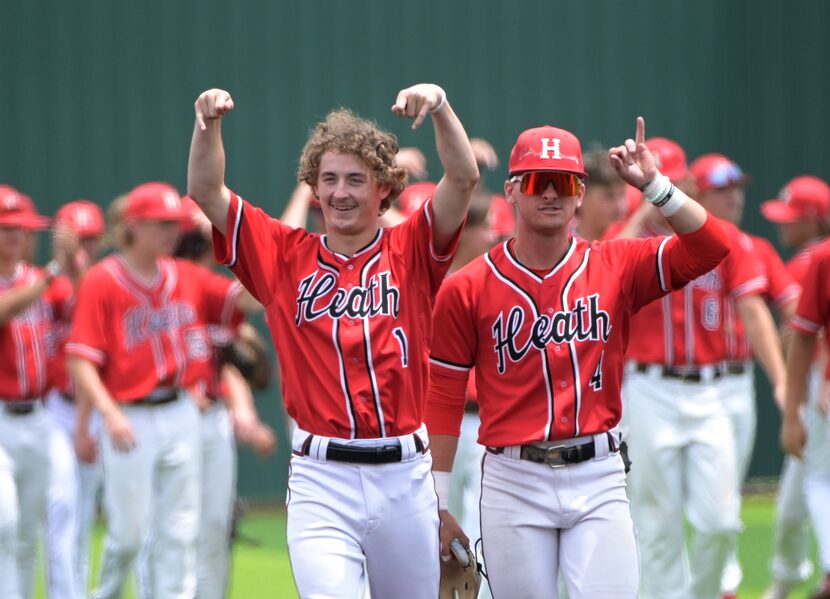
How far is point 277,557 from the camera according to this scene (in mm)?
11195

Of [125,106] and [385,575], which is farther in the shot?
[125,106]

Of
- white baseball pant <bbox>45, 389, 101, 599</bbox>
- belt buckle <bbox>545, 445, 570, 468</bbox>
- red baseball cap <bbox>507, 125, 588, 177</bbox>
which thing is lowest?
white baseball pant <bbox>45, 389, 101, 599</bbox>

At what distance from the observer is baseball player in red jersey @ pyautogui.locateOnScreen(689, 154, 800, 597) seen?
8.30 m

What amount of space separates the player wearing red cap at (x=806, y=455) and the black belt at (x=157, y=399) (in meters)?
3.39

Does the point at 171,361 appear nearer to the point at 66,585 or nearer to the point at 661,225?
the point at 66,585

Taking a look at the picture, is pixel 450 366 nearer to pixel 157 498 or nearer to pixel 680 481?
pixel 680 481

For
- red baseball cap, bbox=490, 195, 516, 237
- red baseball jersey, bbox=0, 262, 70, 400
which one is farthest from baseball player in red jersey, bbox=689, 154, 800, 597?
red baseball jersey, bbox=0, 262, 70, 400

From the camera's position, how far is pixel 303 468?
5062 mm

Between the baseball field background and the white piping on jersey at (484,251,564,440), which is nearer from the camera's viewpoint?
the white piping on jersey at (484,251,564,440)

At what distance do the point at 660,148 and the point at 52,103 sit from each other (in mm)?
6830

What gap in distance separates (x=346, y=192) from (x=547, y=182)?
729 millimetres

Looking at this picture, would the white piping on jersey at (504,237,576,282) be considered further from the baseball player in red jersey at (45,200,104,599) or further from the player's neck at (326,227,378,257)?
the baseball player in red jersey at (45,200,104,599)

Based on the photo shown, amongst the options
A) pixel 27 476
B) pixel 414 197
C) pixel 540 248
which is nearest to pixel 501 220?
pixel 414 197

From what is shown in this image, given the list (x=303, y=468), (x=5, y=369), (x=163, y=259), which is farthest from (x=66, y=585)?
(x=303, y=468)
